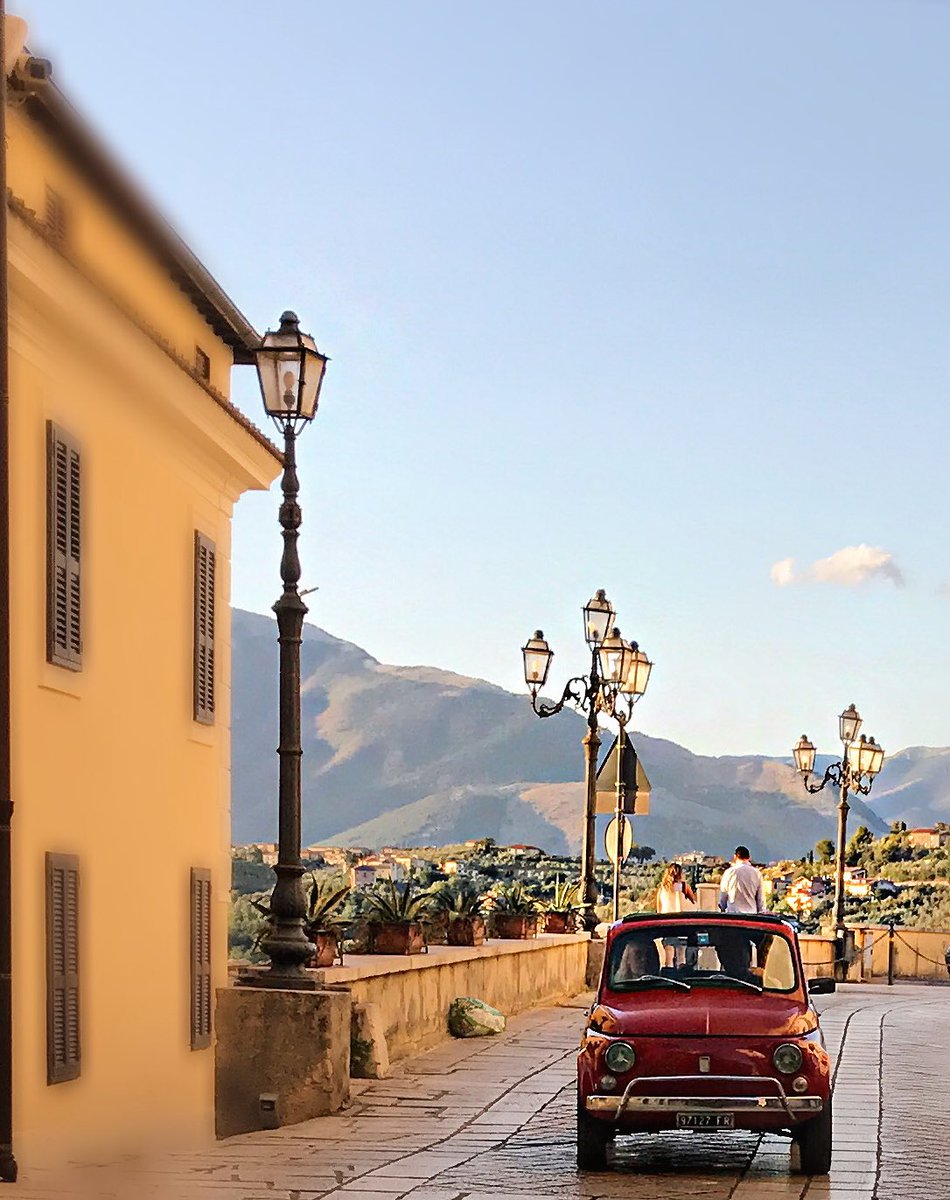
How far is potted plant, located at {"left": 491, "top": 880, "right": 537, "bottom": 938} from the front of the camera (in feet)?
85.4

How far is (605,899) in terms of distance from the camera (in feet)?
244

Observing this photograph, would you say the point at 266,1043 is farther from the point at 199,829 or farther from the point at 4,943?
the point at 199,829

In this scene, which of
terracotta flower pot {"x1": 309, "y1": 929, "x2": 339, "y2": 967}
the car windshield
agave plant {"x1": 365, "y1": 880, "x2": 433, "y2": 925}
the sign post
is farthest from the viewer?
the sign post

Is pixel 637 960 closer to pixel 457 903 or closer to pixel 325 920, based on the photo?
pixel 325 920

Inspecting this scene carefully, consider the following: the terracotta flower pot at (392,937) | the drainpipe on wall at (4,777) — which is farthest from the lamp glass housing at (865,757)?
the drainpipe on wall at (4,777)

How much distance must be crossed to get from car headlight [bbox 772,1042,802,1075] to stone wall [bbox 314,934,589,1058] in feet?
13.0

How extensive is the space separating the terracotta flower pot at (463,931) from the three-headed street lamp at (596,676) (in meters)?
7.09

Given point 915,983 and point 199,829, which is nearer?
point 199,829

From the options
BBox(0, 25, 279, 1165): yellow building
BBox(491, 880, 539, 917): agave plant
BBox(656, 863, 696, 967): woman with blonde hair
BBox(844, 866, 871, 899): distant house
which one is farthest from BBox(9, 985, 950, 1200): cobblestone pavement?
BBox(844, 866, 871, 899): distant house

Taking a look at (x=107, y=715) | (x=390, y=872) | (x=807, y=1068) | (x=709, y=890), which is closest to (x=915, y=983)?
(x=709, y=890)

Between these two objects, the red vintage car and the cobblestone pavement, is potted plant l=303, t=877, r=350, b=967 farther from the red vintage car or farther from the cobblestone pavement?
the red vintage car

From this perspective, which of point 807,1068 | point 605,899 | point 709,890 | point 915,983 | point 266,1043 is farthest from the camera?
point 605,899

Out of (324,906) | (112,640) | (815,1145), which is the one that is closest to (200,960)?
(324,906)

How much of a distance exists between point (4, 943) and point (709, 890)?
2739 centimetres
